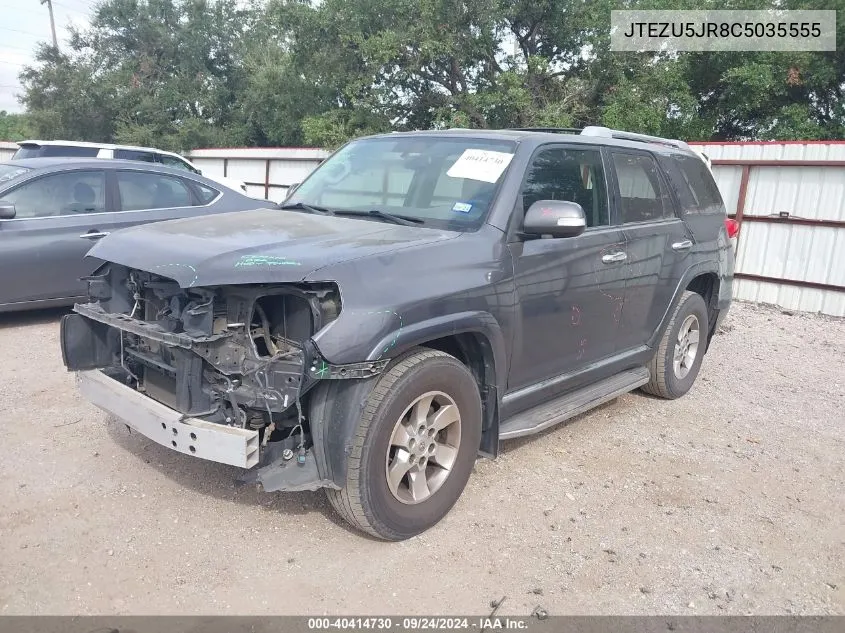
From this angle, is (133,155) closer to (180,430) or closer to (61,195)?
(61,195)

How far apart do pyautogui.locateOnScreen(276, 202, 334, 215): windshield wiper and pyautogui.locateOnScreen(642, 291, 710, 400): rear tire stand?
2825 millimetres

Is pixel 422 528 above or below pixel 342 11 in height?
below

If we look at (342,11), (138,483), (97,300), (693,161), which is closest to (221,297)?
(97,300)

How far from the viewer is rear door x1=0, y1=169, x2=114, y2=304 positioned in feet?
21.7

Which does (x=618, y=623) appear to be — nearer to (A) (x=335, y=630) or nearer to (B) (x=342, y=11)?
(A) (x=335, y=630)

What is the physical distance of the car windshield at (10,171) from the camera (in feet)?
22.3

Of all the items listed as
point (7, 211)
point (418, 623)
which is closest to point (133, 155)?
point (7, 211)

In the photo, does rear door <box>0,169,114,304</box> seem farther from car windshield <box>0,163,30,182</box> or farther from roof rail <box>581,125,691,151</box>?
roof rail <box>581,125,691,151</box>

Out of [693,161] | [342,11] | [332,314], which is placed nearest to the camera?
[332,314]

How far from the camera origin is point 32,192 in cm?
685

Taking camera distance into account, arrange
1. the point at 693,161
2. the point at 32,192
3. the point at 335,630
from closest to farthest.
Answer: the point at 335,630
the point at 693,161
the point at 32,192

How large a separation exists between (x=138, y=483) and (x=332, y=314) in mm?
1721

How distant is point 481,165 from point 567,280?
0.85m

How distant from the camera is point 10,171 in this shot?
6.97 meters
